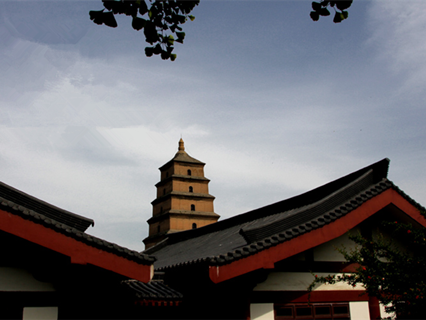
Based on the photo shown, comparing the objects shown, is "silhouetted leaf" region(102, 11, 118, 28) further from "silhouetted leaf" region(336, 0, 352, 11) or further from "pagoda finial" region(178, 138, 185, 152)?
"pagoda finial" region(178, 138, 185, 152)

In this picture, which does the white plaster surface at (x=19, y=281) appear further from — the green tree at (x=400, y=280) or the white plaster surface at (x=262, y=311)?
the green tree at (x=400, y=280)

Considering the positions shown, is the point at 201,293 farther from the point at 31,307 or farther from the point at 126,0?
the point at 126,0

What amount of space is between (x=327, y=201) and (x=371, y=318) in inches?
120

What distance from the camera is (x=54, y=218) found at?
8.27 m

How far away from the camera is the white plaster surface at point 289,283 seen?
961 cm

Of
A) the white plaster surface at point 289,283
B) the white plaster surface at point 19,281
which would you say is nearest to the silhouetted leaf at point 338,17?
the white plaster surface at point 289,283

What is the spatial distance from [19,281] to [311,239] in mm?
6285

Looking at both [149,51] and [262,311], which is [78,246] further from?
[262,311]

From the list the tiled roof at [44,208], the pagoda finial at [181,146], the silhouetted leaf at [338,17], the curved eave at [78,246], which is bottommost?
the curved eave at [78,246]

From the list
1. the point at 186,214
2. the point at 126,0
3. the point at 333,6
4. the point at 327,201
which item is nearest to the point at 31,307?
the point at 126,0

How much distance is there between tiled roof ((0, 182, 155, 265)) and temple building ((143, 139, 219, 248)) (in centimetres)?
3112

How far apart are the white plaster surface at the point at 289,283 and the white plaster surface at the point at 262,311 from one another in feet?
1.15

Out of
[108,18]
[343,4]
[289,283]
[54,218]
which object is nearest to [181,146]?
[289,283]

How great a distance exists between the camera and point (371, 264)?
7648mm
